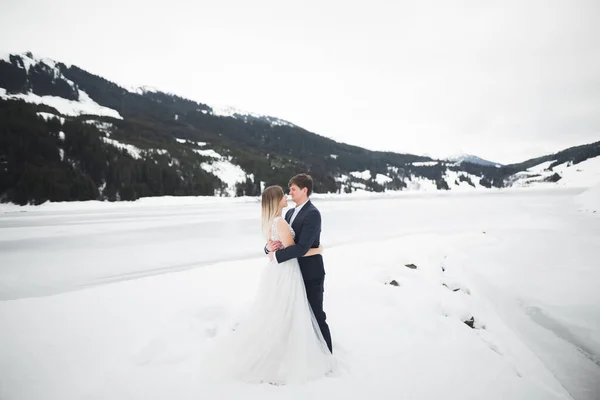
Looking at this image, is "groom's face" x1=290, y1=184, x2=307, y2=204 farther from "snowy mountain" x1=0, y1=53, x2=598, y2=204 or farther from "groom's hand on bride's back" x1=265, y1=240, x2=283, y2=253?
"snowy mountain" x1=0, y1=53, x2=598, y2=204

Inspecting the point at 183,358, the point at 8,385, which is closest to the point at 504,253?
the point at 183,358

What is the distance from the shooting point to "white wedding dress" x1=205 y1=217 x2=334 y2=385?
3416 mm

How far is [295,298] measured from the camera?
11.6 feet

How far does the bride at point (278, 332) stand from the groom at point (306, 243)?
97 millimetres

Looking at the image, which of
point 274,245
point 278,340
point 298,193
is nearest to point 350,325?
point 278,340

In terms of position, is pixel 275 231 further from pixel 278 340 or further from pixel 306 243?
pixel 278 340

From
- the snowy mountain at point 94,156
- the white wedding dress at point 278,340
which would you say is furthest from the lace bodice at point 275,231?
the snowy mountain at point 94,156

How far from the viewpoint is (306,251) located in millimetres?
3305

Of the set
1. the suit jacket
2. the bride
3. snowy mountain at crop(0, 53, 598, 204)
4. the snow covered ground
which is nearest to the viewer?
the suit jacket

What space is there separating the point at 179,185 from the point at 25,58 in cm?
17200

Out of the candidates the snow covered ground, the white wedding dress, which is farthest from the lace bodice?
the snow covered ground

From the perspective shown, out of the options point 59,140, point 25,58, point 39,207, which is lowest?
point 39,207

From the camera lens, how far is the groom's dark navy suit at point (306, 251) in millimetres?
3309

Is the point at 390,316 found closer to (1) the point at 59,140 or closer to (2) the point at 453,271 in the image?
(2) the point at 453,271
